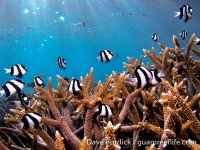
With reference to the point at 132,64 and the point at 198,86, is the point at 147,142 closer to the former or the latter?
the point at 198,86

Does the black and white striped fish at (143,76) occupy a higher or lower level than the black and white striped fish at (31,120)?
higher

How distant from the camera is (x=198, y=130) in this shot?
2279 mm

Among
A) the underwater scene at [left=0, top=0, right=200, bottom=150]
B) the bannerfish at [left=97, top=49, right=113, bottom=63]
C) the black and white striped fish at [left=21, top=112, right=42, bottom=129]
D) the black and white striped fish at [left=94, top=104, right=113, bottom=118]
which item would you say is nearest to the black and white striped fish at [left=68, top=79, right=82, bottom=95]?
the underwater scene at [left=0, top=0, right=200, bottom=150]

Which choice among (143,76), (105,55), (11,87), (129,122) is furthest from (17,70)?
(143,76)

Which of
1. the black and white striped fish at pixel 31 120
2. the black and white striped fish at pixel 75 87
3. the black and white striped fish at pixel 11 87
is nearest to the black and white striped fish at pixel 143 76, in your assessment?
the black and white striped fish at pixel 75 87

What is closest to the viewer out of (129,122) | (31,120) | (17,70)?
(31,120)

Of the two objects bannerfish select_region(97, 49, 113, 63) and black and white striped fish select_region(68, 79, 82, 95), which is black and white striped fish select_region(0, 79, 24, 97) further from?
bannerfish select_region(97, 49, 113, 63)

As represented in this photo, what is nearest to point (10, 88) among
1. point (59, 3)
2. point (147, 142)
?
point (147, 142)

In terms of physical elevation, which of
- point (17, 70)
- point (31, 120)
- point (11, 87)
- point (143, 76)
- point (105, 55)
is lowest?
point (31, 120)

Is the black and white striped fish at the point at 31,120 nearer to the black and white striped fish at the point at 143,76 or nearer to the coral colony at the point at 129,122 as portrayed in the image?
the coral colony at the point at 129,122

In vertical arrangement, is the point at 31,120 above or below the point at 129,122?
above

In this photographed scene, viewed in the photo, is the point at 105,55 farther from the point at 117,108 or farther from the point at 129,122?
the point at 117,108

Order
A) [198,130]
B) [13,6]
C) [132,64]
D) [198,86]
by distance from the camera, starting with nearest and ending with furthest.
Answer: [198,130] → [198,86] → [132,64] → [13,6]

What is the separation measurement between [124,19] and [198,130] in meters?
53.0
